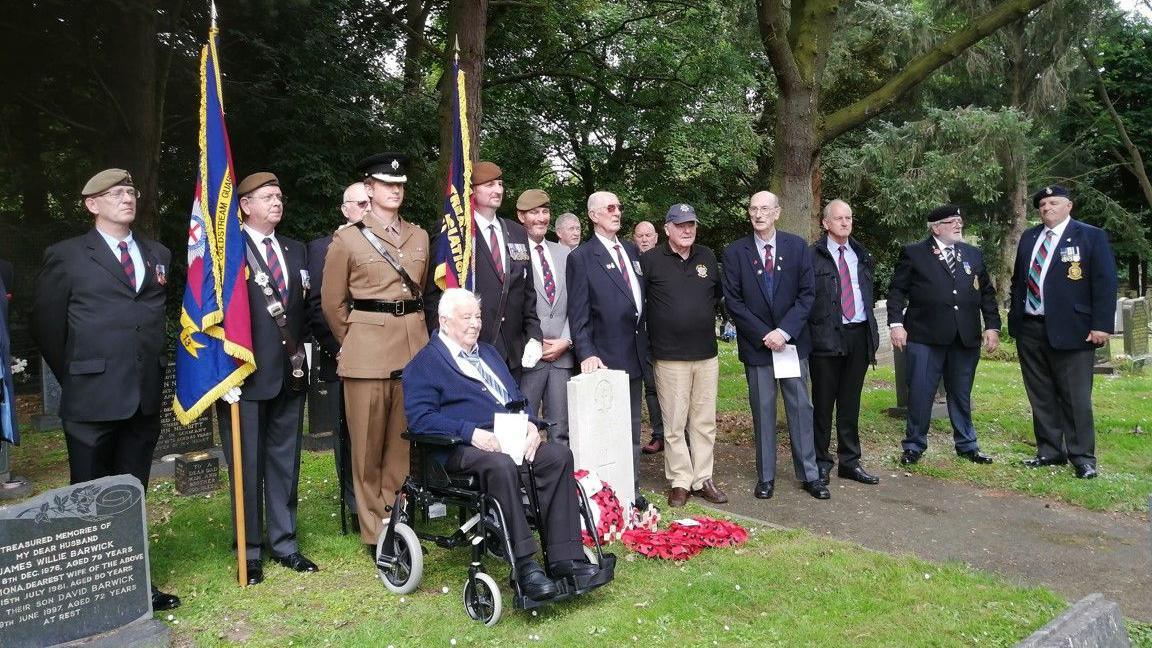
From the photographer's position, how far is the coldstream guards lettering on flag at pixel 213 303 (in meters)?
4.43

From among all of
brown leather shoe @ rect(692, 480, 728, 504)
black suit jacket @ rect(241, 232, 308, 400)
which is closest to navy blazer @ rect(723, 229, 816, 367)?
brown leather shoe @ rect(692, 480, 728, 504)

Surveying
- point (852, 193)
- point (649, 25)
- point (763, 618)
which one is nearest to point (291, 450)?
point (763, 618)

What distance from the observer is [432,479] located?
4.25m

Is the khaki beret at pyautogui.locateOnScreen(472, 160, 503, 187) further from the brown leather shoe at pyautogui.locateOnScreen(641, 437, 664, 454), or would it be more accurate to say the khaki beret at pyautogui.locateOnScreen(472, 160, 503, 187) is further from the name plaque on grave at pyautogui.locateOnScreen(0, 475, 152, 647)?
the brown leather shoe at pyautogui.locateOnScreen(641, 437, 664, 454)

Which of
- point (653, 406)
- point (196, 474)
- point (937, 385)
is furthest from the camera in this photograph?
point (653, 406)

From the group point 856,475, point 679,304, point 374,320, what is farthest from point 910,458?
point 374,320

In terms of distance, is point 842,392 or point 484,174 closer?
point 484,174

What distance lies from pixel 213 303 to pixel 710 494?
3457 mm

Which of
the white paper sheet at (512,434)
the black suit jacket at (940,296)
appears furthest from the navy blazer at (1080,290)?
the white paper sheet at (512,434)

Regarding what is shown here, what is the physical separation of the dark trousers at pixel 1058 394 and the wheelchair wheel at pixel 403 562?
17.1ft

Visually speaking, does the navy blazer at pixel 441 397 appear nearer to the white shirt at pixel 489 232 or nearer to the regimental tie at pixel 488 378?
the regimental tie at pixel 488 378

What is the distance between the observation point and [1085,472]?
6.47 meters

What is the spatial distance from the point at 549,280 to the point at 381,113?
7.39 metres

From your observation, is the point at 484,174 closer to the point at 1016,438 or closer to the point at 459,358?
the point at 459,358
